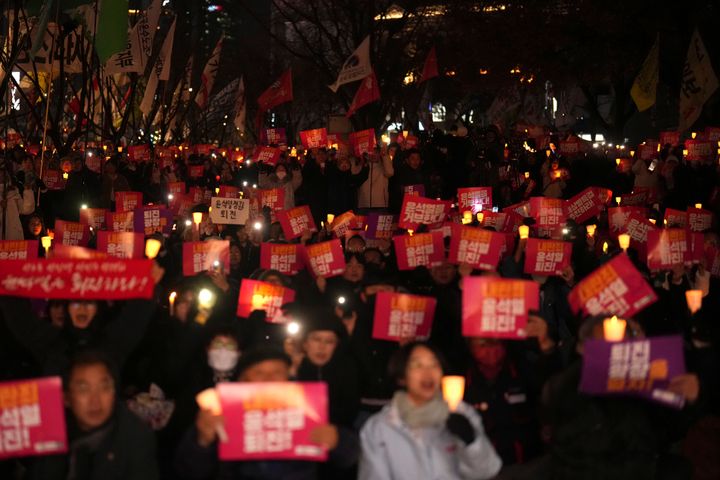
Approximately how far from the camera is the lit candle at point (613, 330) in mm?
4777

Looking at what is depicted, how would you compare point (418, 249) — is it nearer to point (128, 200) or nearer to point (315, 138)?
point (128, 200)

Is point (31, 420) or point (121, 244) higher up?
point (121, 244)

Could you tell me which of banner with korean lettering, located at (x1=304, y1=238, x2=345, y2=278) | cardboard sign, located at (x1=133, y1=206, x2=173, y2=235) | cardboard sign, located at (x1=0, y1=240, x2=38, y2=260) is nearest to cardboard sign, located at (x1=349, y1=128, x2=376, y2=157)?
cardboard sign, located at (x1=133, y1=206, x2=173, y2=235)

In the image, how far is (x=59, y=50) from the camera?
18094mm

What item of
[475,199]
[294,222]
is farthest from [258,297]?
[475,199]

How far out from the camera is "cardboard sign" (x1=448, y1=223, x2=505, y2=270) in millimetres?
7754

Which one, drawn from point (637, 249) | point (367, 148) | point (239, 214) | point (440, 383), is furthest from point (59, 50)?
point (440, 383)

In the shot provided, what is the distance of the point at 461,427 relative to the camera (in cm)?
426

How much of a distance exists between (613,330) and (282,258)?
4443 mm

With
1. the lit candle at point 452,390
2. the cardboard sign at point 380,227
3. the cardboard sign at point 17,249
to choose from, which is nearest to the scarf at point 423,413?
the lit candle at point 452,390

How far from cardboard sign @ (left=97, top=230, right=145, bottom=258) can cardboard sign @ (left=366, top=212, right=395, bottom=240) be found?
3.15 m

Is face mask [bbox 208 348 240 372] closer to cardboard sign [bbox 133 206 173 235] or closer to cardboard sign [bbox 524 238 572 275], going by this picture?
cardboard sign [bbox 524 238 572 275]

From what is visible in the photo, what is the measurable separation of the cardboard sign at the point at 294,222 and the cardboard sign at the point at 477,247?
3.22 metres

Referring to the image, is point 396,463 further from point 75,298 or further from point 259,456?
point 75,298
